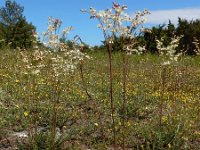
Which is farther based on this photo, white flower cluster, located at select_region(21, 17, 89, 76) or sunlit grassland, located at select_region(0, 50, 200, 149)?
sunlit grassland, located at select_region(0, 50, 200, 149)

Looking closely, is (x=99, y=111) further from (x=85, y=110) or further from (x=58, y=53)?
(x=58, y=53)

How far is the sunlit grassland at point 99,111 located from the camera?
6.33 metres

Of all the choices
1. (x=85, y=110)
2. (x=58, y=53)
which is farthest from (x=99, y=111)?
(x=58, y=53)

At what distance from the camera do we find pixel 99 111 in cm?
787

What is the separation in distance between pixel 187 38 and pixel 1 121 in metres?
29.9

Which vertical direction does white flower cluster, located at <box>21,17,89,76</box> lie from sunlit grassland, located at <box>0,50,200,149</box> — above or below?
above

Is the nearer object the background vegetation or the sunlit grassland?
the background vegetation

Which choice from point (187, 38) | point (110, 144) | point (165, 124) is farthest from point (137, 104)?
point (187, 38)

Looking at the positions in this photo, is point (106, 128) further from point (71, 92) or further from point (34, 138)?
point (71, 92)

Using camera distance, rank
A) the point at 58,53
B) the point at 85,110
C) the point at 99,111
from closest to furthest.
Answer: the point at 58,53
the point at 99,111
the point at 85,110

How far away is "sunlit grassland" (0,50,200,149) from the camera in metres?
6.33

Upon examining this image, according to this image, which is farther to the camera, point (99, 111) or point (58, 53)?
point (99, 111)

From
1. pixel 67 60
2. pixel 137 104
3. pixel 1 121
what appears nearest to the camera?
pixel 67 60

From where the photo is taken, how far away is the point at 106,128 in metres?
6.89
